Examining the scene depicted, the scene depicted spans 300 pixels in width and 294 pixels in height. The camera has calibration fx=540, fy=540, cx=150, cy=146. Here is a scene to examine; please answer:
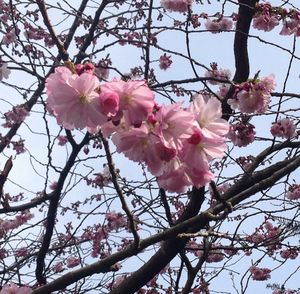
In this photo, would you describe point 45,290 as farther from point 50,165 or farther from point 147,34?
point 147,34

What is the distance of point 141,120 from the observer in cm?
148

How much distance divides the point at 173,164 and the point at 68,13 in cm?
323

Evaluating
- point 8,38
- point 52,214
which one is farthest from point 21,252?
point 8,38

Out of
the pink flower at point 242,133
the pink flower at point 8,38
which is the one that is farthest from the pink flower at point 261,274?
the pink flower at point 8,38

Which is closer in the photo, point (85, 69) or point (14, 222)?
point (85, 69)

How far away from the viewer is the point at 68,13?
14.9 feet

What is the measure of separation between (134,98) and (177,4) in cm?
341

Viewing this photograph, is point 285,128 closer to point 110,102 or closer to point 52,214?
point 52,214

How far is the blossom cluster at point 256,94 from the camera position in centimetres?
261

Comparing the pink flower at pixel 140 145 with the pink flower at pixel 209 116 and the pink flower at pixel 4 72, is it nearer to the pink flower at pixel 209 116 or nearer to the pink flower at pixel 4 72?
the pink flower at pixel 209 116

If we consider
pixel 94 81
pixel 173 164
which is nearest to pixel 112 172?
pixel 173 164

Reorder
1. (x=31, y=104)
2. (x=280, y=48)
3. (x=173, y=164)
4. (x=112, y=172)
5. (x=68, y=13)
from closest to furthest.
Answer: (x=173, y=164) → (x=112, y=172) → (x=280, y=48) → (x=68, y=13) → (x=31, y=104)

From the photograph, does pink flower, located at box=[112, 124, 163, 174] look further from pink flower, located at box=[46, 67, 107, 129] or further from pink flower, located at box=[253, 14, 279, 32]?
pink flower, located at box=[253, 14, 279, 32]

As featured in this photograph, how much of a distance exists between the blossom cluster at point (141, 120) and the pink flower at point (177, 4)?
320 centimetres
